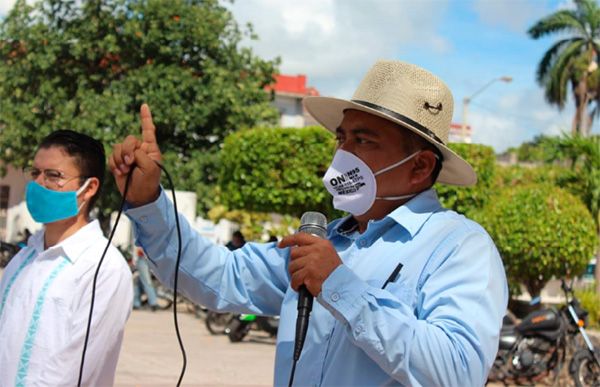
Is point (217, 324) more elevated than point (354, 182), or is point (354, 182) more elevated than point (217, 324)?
point (354, 182)

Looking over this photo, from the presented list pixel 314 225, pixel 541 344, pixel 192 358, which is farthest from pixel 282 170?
pixel 314 225

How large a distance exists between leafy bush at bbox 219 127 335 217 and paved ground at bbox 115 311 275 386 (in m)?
2.95

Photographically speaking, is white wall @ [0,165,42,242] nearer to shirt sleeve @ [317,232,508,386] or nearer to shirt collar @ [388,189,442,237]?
shirt collar @ [388,189,442,237]

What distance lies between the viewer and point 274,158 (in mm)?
17672

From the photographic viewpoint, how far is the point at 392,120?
7.98 feet

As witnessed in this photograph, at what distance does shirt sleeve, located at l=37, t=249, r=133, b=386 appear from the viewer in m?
3.12

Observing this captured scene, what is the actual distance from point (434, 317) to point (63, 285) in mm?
1697

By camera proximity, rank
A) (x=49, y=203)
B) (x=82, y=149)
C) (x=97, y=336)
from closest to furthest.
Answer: (x=97, y=336), (x=49, y=203), (x=82, y=149)

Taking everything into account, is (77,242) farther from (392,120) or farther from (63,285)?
(392,120)

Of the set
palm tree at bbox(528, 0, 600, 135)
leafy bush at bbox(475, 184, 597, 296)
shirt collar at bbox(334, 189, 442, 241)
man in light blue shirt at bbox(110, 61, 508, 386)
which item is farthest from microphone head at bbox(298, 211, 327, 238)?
palm tree at bbox(528, 0, 600, 135)

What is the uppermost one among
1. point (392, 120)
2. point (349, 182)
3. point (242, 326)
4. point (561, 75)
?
point (561, 75)

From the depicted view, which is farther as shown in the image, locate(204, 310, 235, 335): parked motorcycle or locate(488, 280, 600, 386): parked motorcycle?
locate(204, 310, 235, 335): parked motorcycle

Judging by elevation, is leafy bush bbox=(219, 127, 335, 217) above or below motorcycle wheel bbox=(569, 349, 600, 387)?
above

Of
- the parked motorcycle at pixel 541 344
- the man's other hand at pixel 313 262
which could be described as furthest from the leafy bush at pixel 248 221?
the man's other hand at pixel 313 262
